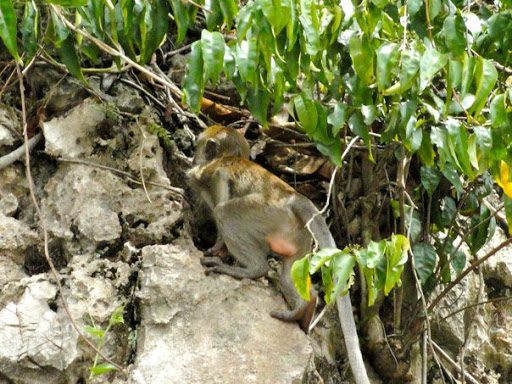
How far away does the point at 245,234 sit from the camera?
493 cm

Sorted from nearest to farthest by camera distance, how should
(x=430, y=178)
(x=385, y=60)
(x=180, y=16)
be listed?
1. (x=385, y=60)
2. (x=180, y=16)
3. (x=430, y=178)

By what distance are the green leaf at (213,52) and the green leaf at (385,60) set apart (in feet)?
2.61

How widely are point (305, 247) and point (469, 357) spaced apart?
1760mm

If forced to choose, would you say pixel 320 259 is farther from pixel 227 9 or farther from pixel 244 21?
pixel 227 9

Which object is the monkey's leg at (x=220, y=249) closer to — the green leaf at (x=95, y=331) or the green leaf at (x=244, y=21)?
the green leaf at (x=95, y=331)

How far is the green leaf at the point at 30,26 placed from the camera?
4051mm

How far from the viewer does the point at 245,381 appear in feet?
13.7

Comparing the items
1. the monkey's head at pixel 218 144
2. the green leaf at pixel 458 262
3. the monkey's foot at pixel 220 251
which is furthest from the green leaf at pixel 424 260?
the monkey's head at pixel 218 144

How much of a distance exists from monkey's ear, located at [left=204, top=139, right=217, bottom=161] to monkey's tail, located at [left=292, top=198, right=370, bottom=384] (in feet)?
2.62

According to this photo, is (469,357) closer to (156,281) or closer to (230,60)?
(156,281)

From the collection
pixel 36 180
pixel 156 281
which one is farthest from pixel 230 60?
pixel 36 180

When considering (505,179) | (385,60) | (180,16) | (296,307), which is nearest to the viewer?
(385,60)

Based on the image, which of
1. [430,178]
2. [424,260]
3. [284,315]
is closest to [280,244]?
[284,315]

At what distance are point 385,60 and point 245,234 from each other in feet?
5.40
